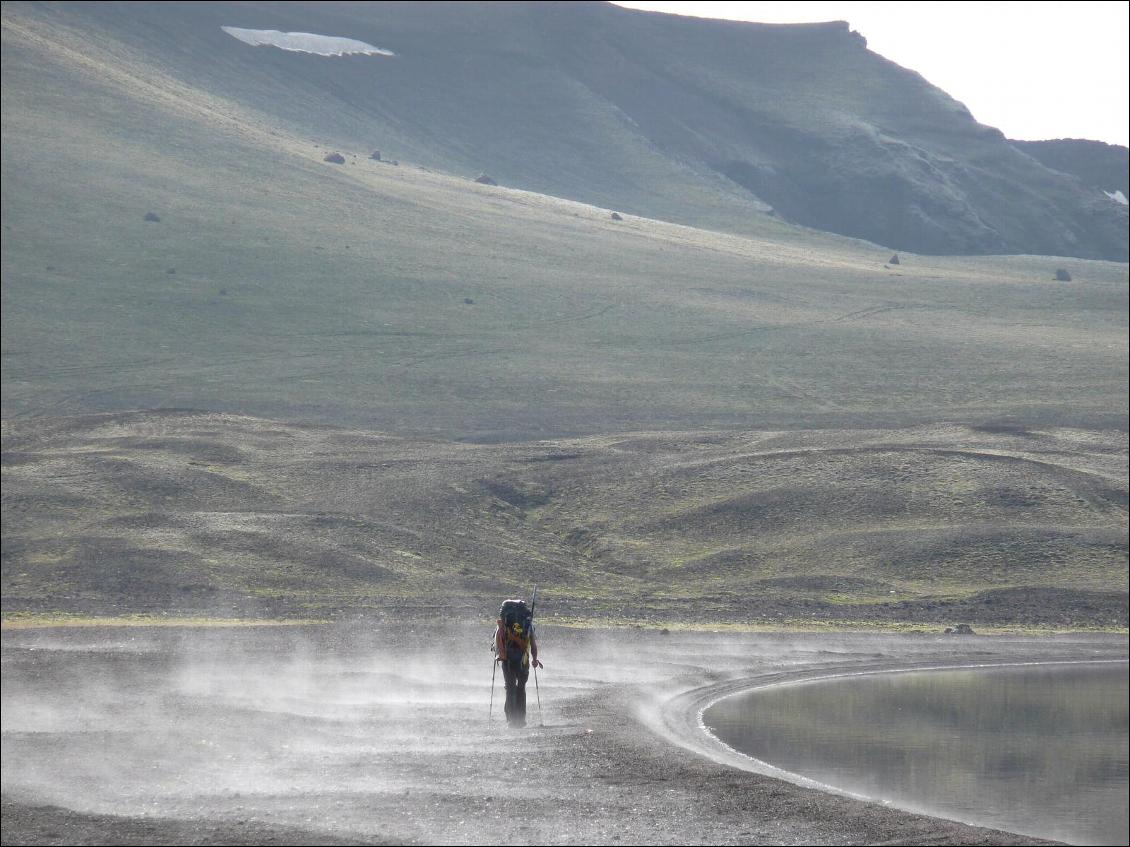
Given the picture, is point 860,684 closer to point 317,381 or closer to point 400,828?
point 400,828

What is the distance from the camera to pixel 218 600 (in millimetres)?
42844

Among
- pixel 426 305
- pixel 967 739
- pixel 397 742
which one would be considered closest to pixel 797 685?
pixel 967 739

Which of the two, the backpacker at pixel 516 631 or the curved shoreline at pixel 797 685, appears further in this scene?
the backpacker at pixel 516 631

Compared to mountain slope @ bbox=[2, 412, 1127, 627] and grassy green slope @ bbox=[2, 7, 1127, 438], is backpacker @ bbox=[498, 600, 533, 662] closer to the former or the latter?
mountain slope @ bbox=[2, 412, 1127, 627]

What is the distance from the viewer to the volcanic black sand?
20125 millimetres

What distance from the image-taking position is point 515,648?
26.1m

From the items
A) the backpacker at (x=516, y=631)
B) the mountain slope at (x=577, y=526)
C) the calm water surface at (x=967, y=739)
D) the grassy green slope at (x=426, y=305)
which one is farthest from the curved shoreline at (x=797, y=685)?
the grassy green slope at (x=426, y=305)

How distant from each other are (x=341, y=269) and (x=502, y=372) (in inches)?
1150

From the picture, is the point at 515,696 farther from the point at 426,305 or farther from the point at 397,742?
the point at 426,305

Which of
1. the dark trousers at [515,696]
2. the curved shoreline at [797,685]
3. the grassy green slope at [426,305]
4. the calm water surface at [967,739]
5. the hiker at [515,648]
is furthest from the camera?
the grassy green slope at [426,305]

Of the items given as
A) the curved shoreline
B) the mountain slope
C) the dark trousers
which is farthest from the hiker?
the mountain slope

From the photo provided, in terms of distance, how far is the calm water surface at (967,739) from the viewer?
2194 centimetres

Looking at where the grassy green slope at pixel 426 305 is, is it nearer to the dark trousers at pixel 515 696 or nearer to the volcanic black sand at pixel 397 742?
the volcanic black sand at pixel 397 742

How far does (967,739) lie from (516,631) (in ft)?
27.4
